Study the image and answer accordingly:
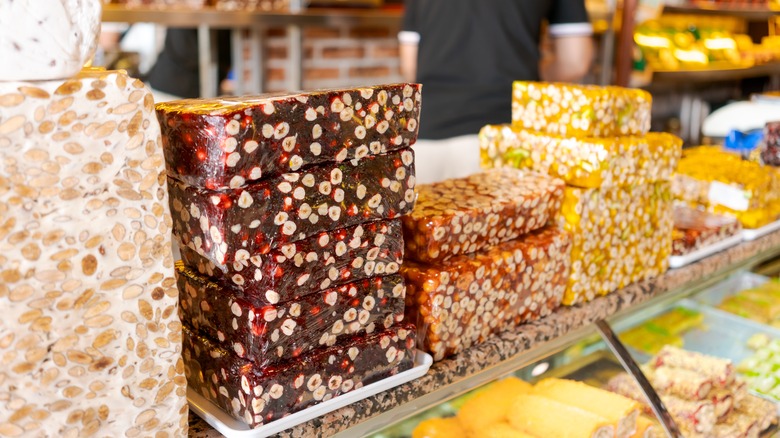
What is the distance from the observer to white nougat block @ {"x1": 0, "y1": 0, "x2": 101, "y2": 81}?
0.74 meters

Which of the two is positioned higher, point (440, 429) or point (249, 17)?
point (249, 17)

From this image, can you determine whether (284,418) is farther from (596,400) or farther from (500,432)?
(596,400)

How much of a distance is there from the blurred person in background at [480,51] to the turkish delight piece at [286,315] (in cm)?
191

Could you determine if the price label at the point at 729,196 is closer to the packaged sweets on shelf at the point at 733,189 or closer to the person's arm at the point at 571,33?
the packaged sweets on shelf at the point at 733,189

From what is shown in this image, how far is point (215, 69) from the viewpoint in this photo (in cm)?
336

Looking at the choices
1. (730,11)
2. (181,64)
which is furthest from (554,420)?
(730,11)

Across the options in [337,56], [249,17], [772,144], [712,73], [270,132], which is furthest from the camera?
[712,73]

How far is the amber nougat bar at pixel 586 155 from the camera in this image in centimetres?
145

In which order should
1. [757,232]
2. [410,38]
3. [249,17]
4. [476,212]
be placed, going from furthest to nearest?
[410,38]
[249,17]
[757,232]
[476,212]

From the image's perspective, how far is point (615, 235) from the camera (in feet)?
5.05

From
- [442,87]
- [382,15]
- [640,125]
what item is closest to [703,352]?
[640,125]

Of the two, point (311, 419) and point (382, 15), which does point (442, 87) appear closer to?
point (382, 15)

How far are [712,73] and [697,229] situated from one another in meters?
4.34

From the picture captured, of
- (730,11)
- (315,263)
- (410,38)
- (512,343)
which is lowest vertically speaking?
(512,343)
